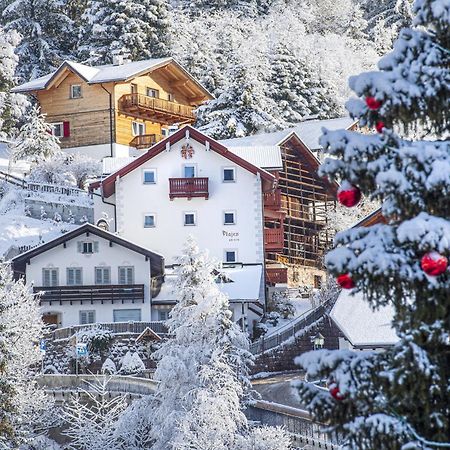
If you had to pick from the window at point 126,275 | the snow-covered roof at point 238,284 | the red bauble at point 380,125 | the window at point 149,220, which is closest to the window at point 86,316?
the window at point 126,275

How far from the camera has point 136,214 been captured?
53.6 m

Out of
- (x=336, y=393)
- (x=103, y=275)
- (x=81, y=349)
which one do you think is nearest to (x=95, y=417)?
(x=81, y=349)

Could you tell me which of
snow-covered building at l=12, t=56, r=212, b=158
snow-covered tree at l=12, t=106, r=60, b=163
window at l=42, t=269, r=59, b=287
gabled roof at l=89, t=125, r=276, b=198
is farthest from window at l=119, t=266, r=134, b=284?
snow-covered building at l=12, t=56, r=212, b=158

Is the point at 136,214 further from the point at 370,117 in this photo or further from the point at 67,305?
the point at 370,117

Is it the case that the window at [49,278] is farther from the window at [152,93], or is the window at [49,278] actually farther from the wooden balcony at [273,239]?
the window at [152,93]

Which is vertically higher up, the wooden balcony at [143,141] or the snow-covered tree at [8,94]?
the snow-covered tree at [8,94]

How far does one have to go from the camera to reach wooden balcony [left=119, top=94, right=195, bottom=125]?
230 feet

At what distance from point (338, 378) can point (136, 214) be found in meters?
45.1

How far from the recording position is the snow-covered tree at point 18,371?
33.2 m

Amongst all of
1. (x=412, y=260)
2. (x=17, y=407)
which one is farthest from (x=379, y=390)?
(x=17, y=407)

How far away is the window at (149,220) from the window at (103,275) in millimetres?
4745

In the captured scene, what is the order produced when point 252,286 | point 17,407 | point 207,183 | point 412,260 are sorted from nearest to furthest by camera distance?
point 412,260
point 17,407
point 252,286
point 207,183

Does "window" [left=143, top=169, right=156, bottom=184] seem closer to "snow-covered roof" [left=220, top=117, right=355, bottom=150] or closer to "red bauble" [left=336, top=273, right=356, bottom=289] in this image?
"snow-covered roof" [left=220, top=117, right=355, bottom=150]

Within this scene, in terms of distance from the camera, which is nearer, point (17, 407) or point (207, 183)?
point (17, 407)
